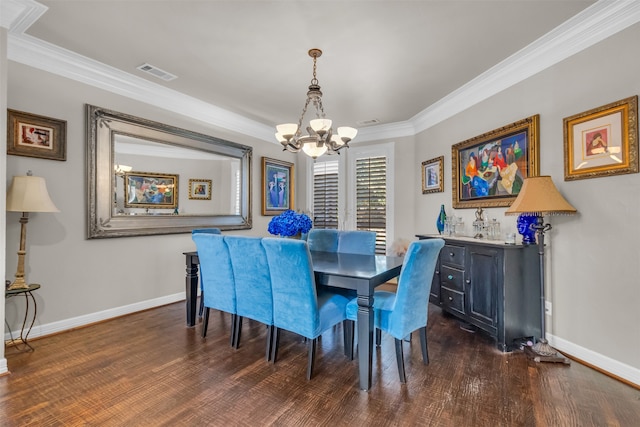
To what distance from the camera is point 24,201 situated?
244 cm

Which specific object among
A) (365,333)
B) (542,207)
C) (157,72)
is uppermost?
(157,72)

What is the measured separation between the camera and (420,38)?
2.54 meters

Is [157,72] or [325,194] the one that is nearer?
[157,72]

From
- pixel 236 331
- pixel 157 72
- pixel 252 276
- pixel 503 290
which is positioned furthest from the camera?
pixel 157 72

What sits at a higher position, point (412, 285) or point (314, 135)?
point (314, 135)

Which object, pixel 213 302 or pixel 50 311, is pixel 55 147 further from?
pixel 213 302

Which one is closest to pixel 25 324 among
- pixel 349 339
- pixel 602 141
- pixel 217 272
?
pixel 217 272

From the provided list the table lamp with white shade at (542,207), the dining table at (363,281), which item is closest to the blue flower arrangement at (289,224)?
the dining table at (363,281)

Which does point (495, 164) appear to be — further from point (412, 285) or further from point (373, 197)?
point (373, 197)

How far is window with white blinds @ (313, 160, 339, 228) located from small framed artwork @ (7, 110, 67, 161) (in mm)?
3685

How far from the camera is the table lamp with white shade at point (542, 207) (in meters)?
2.29

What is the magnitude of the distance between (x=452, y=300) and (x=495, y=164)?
1.50 m

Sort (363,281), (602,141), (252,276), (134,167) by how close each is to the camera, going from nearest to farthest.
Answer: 1. (363,281)
2. (602,141)
3. (252,276)
4. (134,167)

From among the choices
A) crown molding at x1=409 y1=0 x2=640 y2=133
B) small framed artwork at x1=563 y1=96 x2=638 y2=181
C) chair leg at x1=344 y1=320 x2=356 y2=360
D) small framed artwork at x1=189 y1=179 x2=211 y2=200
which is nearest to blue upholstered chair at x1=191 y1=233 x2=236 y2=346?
chair leg at x1=344 y1=320 x2=356 y2=360
